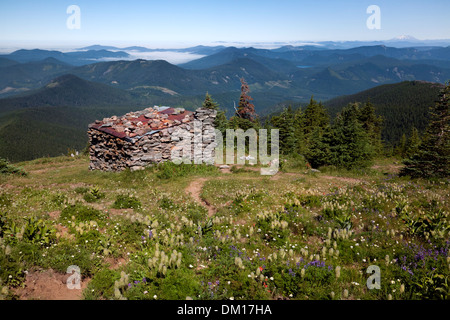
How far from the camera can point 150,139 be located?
1923cm

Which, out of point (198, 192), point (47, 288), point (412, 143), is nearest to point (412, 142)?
point (412, 143)

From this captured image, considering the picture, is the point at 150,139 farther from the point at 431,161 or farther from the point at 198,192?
the point at 431,161

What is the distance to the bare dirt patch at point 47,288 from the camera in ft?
16.6

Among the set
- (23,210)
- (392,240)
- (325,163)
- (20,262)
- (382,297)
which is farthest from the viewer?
(325,163)

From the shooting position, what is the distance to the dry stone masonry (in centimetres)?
1909

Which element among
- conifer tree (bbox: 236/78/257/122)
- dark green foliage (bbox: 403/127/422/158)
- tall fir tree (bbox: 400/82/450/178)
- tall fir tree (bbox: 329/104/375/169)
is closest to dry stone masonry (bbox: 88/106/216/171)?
tall fir tree (bbox: 329/104/375/169)

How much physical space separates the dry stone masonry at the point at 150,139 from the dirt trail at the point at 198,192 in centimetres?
430

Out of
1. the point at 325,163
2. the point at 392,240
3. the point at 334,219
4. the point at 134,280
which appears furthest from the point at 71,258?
the point at 325,163

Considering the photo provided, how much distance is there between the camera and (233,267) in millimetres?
5980

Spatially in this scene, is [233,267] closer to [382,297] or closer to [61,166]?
[382,297]

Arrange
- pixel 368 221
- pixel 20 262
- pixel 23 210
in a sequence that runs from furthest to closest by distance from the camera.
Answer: pixel 23 210
pixel 368 221
pixel 20 262

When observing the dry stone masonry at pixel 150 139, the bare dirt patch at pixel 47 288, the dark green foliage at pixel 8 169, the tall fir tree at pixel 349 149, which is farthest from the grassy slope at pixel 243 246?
the tall fir tree at pixel 349 149

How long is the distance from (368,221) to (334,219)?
3.86ft

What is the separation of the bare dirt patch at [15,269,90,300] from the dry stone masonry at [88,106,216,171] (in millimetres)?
13712
